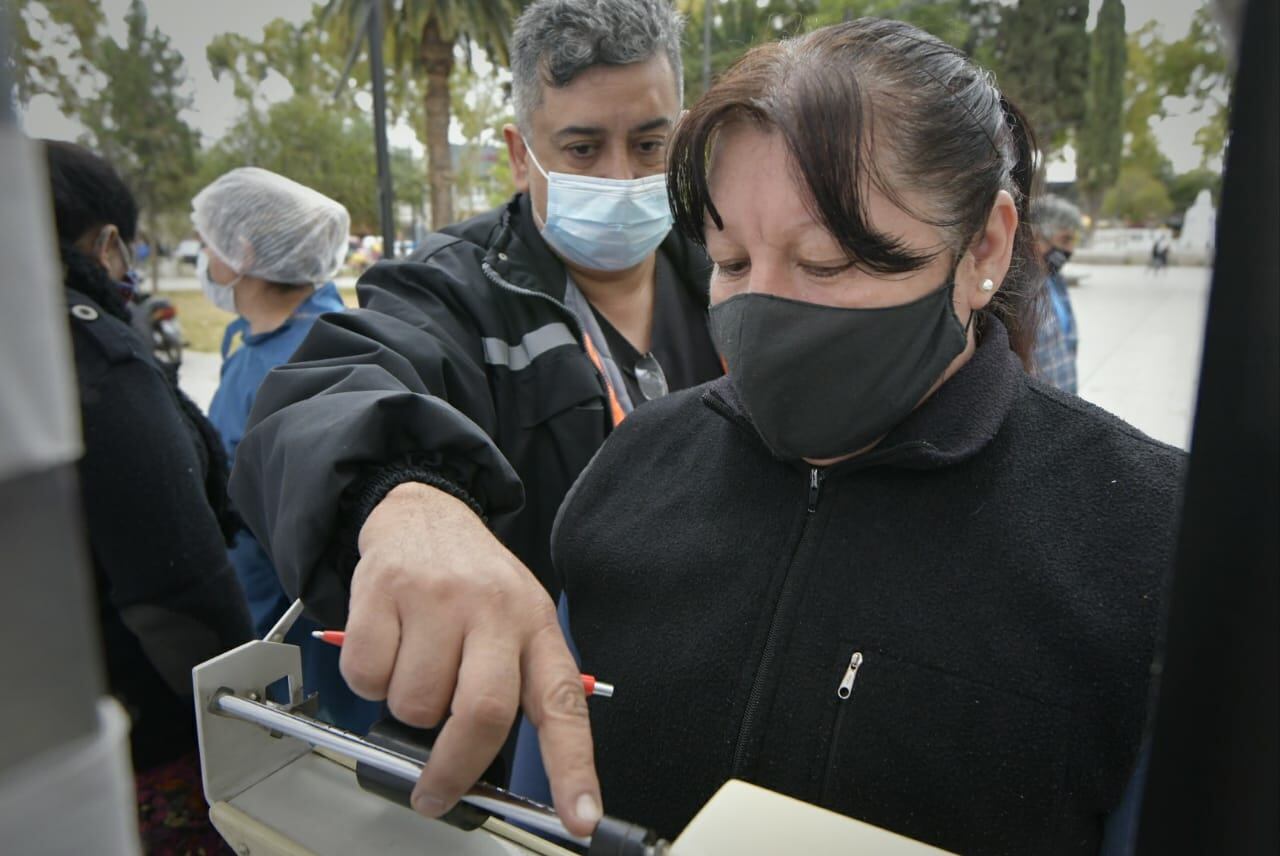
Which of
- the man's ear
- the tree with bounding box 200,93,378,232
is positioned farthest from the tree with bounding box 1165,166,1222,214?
the tree with bounding box 200,93,378,232

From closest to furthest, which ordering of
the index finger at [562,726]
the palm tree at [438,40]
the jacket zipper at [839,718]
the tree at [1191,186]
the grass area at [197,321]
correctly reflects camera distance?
1. the tree at [1191,186]
2. the index finger at [562,726]
3. the jacket zipper at [839,718]
4. the grass area at [197,321]
5. the palm tree at [438,40]

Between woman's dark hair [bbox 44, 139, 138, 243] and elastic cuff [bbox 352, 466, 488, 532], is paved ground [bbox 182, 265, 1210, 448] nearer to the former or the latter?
woman's dark hair [bbox 44, 139, 138, 243]

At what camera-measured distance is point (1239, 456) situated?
33 cm

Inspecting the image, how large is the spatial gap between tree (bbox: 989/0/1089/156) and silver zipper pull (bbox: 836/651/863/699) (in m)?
0.89

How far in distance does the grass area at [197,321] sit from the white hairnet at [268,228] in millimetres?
4461

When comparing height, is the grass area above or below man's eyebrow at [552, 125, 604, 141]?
below

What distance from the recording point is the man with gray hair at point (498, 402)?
75 cm

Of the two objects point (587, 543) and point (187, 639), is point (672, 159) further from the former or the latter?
point (187, 639)

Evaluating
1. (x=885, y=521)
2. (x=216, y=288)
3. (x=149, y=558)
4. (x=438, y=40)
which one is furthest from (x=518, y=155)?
(x=438, y=40)

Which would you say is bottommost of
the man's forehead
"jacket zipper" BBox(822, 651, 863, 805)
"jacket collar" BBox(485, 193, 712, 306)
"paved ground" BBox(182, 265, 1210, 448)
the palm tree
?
"paved ground" BBox(182, 265, 1210, 448)

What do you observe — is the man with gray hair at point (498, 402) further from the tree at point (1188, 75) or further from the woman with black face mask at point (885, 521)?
the tree at point (1188, 75)

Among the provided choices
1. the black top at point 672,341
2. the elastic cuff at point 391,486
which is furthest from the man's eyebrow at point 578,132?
the elastic cuff at point 391,486

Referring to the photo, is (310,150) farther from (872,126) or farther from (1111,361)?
(1111,361)

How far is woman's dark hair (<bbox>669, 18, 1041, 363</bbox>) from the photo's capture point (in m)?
1.20
